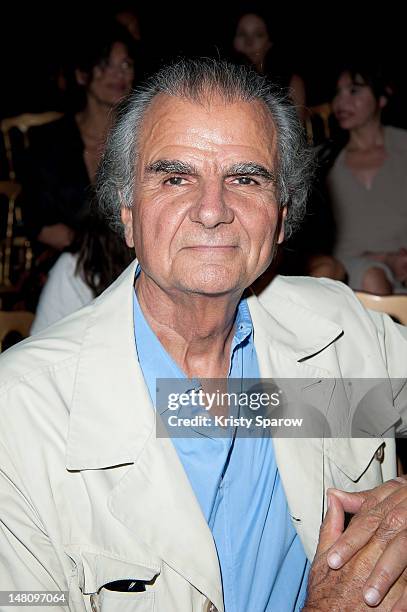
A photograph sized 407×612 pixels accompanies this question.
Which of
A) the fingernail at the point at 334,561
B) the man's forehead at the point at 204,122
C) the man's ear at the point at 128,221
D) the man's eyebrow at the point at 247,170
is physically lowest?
the fingernail at the point at 334,561

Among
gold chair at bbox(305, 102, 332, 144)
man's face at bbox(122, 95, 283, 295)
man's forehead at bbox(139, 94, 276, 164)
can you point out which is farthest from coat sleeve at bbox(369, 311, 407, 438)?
gold chair at bbox(305, 102, 332, 144)

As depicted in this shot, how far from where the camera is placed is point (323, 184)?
12.1 ft

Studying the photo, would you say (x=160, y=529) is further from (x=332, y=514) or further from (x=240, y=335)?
(x=240, y=335)

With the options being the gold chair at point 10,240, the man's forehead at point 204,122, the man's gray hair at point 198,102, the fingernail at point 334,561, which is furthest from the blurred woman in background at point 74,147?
the fingernail at point 334,561

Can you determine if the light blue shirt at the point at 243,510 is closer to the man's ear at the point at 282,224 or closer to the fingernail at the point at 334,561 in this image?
the fingernail at the point at 334,561

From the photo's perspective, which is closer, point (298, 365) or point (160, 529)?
point (160, 529)

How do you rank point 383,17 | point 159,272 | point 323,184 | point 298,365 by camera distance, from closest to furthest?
1. point 159,272
2. point 298,365
3. point 323,184
4. point 383,17

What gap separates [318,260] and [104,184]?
1769mm

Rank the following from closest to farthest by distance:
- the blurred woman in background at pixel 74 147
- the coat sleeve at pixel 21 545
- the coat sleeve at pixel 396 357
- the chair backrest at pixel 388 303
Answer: the coat sleeve at pixel 21 545
the coat sleeve at pixel 396 357
the chair backrest at pixel 388 303
the blurred woman in background at pixel 74 147

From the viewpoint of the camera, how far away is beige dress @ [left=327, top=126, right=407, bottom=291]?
3645mm

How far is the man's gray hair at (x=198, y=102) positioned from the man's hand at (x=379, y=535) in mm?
588

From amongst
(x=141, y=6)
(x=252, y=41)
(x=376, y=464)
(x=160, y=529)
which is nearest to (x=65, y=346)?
(x=160, y=529)

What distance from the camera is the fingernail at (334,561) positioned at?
1.10m

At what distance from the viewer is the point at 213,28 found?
5438mm
